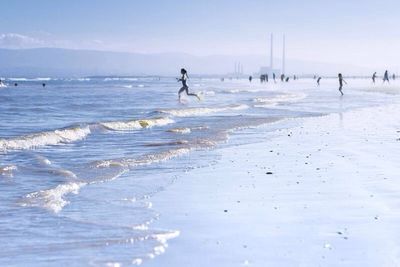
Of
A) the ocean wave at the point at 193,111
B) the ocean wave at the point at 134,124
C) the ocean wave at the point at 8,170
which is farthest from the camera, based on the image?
the ocean wave at the point at 193,111

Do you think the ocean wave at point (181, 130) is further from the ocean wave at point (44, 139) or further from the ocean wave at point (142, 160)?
the ocean wave at point (142, 160)

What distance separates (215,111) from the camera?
3347cm

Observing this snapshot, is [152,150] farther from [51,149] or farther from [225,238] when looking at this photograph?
[225,238]

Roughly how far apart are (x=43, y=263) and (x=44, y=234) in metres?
1.16

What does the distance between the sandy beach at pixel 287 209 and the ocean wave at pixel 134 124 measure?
8786 millimetres

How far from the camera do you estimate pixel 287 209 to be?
8289 mm

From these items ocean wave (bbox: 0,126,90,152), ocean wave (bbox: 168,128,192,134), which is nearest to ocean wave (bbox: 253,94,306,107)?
ocean wave (bbox: 168,128,192,134)

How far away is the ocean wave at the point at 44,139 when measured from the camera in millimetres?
16819

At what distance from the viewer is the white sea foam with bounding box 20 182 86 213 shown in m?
8.68

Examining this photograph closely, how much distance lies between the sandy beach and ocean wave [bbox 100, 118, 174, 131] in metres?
8.79

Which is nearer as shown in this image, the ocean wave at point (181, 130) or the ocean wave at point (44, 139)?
the ocean wave at point (44, 139)

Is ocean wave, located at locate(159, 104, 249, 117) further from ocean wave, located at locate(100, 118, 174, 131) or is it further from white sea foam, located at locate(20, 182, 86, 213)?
white sea foam, located at locate(20, 182, 86, 213)

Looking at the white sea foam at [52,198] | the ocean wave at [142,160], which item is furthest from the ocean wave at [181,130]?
the white sea foam at [52,198]

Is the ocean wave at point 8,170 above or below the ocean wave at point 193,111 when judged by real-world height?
above
